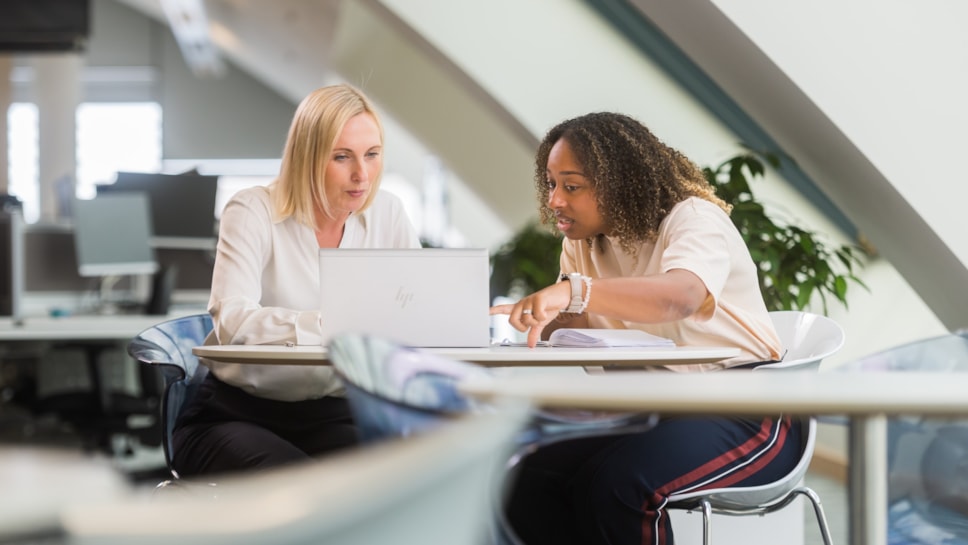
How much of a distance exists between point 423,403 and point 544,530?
1.04m

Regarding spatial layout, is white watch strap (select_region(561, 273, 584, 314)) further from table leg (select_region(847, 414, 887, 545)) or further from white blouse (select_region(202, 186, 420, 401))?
table leg (select_region(847, 414, 887, 545))

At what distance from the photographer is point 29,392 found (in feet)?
17.8

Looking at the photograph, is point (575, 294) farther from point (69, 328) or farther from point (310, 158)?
point (69, 328)

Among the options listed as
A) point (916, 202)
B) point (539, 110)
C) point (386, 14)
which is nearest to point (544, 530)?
point (916, 202)

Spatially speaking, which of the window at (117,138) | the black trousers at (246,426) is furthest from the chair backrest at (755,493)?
the window at (117,138)

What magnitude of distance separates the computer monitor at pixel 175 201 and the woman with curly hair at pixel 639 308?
371cm

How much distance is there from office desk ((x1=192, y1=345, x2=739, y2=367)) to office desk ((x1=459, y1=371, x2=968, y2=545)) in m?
0.42

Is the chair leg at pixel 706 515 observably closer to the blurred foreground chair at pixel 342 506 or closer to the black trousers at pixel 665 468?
the black trousers at pixel 665 468

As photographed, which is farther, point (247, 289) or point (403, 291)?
point (247, 289)

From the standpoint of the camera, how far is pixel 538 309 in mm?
1968

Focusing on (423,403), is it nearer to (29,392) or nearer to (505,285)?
(505,285)

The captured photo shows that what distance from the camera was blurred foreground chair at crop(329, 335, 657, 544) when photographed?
1119 mm

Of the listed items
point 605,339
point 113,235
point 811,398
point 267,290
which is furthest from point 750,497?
point 113,235

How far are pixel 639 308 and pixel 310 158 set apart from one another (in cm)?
83
